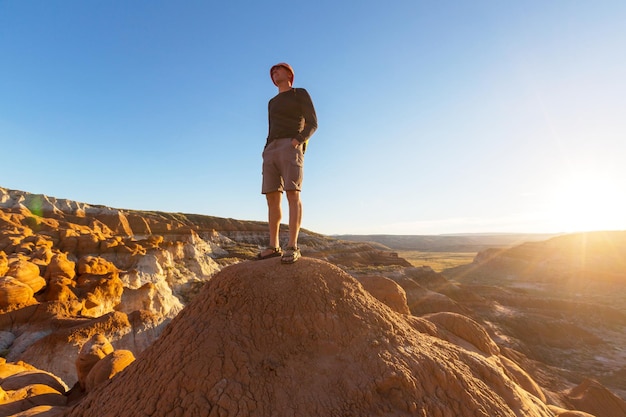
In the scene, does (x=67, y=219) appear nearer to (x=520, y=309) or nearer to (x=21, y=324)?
(x=21, y=324)

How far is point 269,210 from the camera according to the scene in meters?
3.95

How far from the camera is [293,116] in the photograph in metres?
3.77

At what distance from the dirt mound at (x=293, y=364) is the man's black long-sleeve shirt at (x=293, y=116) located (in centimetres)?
167

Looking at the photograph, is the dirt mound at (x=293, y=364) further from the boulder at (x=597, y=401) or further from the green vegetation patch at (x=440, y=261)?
the green vegetation patch at (x=440, y=261)

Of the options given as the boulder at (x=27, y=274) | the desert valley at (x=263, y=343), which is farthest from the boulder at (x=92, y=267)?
the boulder at (x=27, y=274)

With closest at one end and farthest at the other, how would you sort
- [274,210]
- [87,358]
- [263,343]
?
[263,343]
[274,210]
[87,358]

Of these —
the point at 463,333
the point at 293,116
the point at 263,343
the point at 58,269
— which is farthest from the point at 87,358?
the point at 58,269

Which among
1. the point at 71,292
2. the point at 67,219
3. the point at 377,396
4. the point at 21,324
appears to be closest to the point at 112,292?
the point at 71,292

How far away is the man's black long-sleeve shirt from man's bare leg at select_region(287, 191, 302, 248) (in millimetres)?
713

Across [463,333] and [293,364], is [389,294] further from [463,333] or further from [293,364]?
[293,364]

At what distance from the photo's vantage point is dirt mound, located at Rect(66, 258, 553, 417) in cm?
235

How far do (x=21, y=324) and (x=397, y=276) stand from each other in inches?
1041

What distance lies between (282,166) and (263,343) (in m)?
2.06

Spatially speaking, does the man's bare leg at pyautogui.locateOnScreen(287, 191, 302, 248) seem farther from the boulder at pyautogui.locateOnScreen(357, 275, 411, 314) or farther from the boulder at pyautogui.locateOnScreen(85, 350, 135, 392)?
the boulder at pyautogui.locateOnScreen(357, 275, 411, 314)
